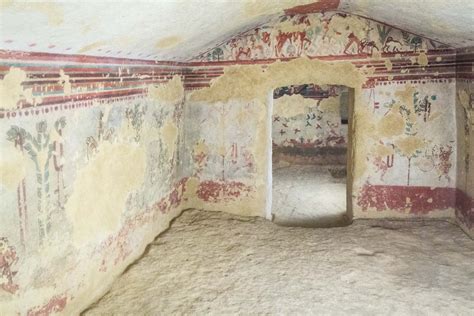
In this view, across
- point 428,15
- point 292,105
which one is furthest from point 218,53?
point 292,105

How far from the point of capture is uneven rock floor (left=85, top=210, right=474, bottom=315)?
288cm

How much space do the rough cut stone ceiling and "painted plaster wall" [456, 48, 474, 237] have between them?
24 centimetres

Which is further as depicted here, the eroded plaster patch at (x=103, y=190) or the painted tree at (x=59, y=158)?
the eroded plaster patch at (x=103, y=190)

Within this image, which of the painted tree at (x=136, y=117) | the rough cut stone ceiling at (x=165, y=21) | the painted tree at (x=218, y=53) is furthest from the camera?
the painted tree at (x=218, y=53)

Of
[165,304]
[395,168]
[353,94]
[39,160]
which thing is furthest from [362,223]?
[39,160]

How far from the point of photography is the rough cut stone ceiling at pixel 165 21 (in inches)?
74.4

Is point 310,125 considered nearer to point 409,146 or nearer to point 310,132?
point 310,132

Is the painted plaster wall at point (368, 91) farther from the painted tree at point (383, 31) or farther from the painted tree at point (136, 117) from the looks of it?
the painted tree at point (136, 117)

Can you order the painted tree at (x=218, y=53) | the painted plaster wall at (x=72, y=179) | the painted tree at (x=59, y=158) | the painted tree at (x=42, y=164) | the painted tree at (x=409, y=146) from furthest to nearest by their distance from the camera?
1. the painted tree at (x=218, y=53)
2. the painted tree at (x=409, y=146)
3. the painted tree at (x=59, y=158)
4. the painted tree at (x=42, y=164)
5. the painted plaster wall at (x=72, y=179)

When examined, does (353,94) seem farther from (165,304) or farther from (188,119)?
(165,304)

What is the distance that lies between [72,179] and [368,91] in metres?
3.09

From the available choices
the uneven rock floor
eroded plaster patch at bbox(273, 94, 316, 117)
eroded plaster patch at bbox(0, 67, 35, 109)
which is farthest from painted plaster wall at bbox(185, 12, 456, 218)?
eroded plaster patch at bbox(273, 94, 316, 117)

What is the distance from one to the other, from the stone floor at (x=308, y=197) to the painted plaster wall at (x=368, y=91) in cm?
68

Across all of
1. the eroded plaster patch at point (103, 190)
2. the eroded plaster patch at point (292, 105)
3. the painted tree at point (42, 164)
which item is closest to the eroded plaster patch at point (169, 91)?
the eroded plaster patch at point (103, 190)
